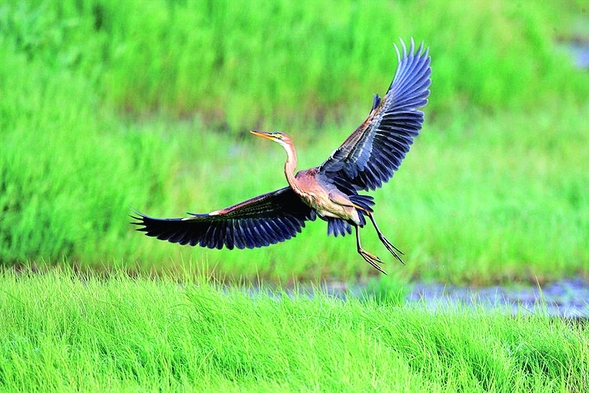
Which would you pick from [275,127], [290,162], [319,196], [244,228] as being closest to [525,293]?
[244,228]

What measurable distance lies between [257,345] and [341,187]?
78 centimetres

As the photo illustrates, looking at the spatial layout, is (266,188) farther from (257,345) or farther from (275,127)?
(257,345)

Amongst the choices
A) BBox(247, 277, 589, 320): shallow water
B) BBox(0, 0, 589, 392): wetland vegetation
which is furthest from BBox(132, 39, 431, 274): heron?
BBox(247, 277, 589, 320): shallow water

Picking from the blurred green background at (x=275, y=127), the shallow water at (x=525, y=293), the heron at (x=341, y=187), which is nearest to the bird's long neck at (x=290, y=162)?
the heron at (x=341, y=187)

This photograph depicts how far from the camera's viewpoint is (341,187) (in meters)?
4.76

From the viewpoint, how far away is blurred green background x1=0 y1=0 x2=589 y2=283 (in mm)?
6840

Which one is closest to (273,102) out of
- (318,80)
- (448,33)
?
(318,80)

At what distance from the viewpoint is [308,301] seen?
16.5 feet

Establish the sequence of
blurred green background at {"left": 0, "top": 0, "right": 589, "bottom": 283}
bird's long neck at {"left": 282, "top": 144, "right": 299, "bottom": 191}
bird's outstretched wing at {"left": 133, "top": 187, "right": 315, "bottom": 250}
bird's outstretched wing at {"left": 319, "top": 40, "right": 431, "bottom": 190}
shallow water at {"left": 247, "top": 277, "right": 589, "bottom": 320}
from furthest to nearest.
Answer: blurred green background at {"left": 0, "top": 0, "right": 589, "bottom": 283}, shallow water at {"left": 247, "top": 277, "right": 589, "bottom": 320}, bird's outstretched wing at {"left": 133, "top": 187, "right": 315, "bottom": 250}, bird's outstretched wing at {"left": 319, "top": 40, "right": 431, "bottom": 190}, bird's long neck at {"left": 282, "top": 144, "right": 299, "bottom": 191}

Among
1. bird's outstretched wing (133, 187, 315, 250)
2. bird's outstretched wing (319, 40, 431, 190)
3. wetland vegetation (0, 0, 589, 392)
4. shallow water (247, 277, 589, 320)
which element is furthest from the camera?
shallow water (247, 277, 589, 320)

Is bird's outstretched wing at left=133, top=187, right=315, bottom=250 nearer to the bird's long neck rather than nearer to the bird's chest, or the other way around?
the bird's chest

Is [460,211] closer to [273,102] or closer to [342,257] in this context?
[342,257]

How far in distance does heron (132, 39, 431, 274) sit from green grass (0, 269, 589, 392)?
281mm

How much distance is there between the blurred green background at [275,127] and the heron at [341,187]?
32cm
